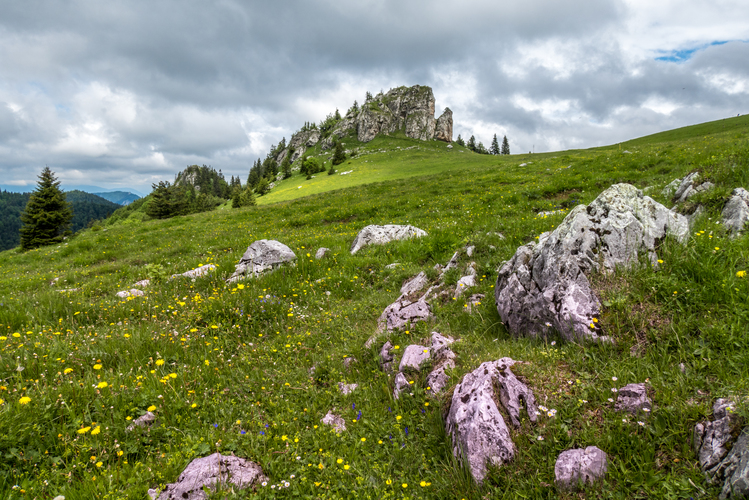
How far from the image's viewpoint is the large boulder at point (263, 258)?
32.0ft

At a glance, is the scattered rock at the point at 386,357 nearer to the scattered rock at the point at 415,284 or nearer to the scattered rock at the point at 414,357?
the scattered rock at the point at 414,357

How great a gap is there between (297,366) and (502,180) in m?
22.9

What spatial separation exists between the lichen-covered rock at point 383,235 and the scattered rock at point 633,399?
29.0 ft

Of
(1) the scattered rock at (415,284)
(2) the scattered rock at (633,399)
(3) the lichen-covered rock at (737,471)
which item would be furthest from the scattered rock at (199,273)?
(3) the lichen-covered rock at (737,471)

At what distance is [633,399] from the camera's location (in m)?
3.13

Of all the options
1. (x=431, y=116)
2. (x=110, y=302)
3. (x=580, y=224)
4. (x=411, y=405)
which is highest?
(x=431, y=116)

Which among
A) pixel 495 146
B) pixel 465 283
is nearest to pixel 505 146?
pixel 495 146

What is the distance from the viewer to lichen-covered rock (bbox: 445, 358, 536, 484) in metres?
3.12

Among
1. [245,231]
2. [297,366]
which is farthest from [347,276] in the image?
[245,231]

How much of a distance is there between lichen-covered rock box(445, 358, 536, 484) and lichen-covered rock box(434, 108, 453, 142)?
15319 centimetres

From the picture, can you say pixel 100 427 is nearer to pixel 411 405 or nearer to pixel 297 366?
pixel 297 366

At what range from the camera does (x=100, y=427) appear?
3803 millimetres

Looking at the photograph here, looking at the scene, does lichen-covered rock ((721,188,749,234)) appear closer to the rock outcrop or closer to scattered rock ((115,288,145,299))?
the rock outcrop

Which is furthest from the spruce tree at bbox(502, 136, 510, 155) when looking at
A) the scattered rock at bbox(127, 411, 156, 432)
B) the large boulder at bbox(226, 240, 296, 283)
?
the scattered rock at bbox(127, 411, 156, 432)
